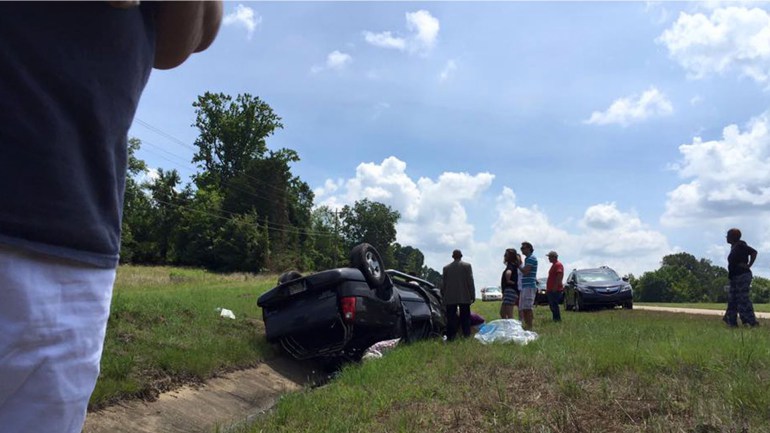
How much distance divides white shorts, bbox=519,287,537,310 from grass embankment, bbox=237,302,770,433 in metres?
4.61

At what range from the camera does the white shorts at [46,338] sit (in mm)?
1007

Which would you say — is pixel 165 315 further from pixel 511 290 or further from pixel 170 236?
pixel 170 236

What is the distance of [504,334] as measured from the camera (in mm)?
7750

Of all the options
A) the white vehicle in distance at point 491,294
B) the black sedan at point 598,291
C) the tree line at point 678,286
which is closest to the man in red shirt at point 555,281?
the black sedan at point 598,291

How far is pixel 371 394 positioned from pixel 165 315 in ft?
17.0

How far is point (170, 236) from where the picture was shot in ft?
216

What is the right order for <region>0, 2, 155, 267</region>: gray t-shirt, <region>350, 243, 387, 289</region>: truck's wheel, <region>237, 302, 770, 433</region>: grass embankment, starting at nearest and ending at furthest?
<region>0, 2, 155, 267</region>: gray t-shirt, <region>237, 302, 770, 433</region>: grass embankment, <region>350, 243, 387, 289</region>: truck's wheel

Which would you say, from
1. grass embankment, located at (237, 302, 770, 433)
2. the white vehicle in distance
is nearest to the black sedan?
grass embankment, located at (237, 302, 770, 433)

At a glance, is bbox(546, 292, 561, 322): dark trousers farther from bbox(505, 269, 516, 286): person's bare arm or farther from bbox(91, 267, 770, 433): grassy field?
bbox(91, 267, 770, 433): grassy field

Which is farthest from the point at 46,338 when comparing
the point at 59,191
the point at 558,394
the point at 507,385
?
the point at 507,385

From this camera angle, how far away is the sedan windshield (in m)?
17.8

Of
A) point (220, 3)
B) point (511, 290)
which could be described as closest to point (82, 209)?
point (220, 3)

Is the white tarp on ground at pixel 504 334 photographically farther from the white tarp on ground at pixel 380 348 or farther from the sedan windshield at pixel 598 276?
the sedan windshield at pixel 598 276

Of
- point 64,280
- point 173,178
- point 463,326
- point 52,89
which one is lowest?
point 463,326
